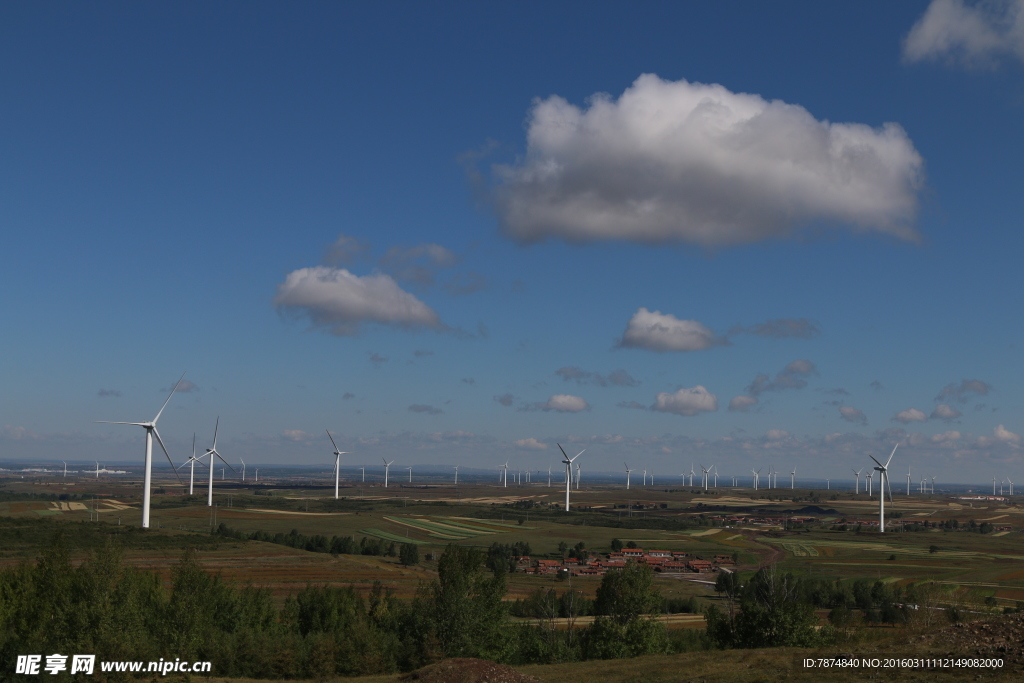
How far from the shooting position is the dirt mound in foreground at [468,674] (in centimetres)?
4103

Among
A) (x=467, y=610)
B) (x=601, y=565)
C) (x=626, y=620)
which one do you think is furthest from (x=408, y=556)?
(x=467, y=610)

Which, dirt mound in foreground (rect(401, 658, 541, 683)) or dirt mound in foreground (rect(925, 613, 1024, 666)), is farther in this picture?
dirt mound in foreground (rect(401, 658, 541, 683))

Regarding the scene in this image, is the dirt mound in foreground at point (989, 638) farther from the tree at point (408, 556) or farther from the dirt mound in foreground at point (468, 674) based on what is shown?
the tree at point (408, 556)

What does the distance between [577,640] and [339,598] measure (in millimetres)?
35093

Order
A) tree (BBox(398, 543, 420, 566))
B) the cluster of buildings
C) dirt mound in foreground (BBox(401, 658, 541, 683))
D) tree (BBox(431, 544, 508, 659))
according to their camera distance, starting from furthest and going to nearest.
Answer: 1. the cluster of buildings
2. tree (BBox(398, 543, 420, 566))
3. tree (BBox(431, 544, 508, 659))
4. dirt mound in foreground (BBox(401, 658, 541, 683))

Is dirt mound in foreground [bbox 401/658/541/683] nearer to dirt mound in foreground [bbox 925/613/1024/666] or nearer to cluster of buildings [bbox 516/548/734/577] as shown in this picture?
dirt mound in foreground [bbox 925/613/1024/666]

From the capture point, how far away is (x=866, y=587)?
5551 inches

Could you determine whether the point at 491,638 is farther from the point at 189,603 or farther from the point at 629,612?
the point at 189,603

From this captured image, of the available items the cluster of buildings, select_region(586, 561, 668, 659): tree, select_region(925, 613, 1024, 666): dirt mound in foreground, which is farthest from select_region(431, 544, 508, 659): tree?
the cluster of buildings

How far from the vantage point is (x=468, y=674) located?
4125 centimetres

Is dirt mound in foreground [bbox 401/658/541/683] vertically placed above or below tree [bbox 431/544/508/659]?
above

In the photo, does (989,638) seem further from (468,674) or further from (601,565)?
(601,565)

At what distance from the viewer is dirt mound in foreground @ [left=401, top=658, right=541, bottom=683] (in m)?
41.0

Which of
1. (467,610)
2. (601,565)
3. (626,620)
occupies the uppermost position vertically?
(467,610)
